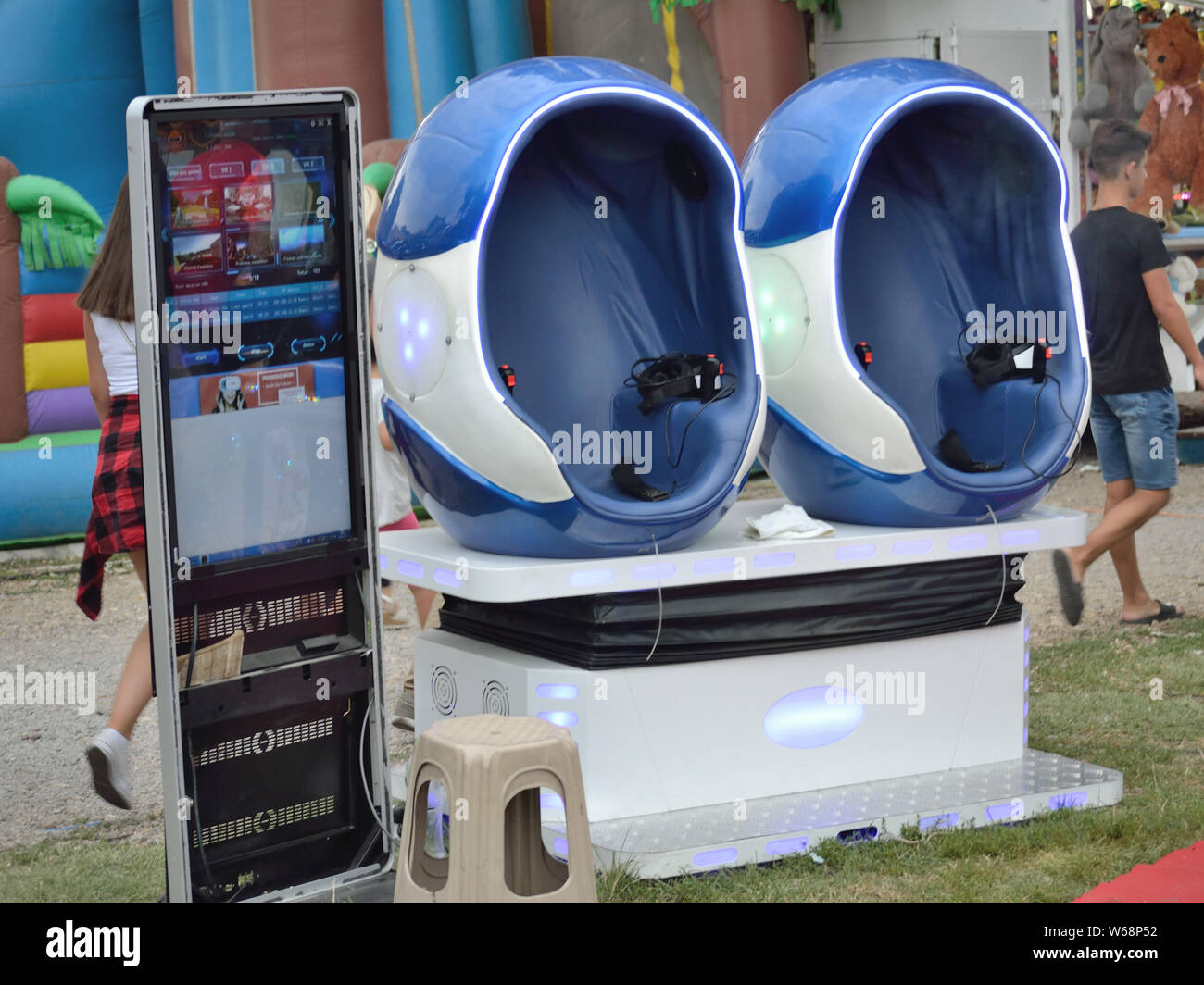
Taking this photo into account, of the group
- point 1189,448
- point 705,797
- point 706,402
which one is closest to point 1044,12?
point 1189,448

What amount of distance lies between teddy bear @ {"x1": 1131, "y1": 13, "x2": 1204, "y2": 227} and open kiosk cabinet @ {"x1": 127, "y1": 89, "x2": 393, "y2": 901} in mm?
7928

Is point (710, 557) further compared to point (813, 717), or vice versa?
point (813, 717)

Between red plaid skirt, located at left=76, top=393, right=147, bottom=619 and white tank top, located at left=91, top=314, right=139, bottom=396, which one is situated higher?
white tank top, located at left=91, top=314, right=139, bottom=396

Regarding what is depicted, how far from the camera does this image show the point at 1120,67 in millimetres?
9500

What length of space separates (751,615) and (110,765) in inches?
63.2

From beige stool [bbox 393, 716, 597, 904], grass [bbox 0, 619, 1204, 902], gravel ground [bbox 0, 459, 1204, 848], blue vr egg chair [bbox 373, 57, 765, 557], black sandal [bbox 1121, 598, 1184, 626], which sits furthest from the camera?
black sandal [bbox 1121, 598, 1184, 626]

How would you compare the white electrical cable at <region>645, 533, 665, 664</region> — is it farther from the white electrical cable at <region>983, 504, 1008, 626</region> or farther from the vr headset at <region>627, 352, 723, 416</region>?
the white electrical cable at <region>983, 504, 1008, 626</region>

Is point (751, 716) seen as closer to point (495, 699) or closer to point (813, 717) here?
point (813, 717)

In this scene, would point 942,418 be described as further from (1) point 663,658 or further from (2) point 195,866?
(2) point 195,866

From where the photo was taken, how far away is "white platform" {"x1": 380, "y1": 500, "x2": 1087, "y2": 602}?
142 inches

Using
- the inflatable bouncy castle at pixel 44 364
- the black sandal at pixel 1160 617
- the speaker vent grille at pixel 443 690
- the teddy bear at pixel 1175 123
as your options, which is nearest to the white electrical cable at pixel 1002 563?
the speaker vent grille at pixel 443 690

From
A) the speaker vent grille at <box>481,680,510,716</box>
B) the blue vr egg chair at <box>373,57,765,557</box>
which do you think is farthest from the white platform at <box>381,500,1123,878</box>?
the blue vr egg chair at <box>373,57,765,557</box>

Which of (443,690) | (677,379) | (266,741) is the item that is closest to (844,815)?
(443,690)
